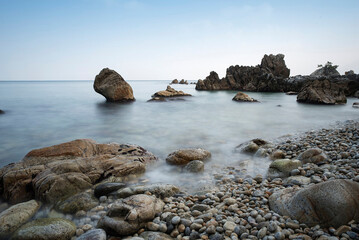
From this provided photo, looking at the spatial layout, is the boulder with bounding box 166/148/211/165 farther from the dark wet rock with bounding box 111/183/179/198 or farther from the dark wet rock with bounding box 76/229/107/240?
the dark wet rock with bounding box 76/229/107/240

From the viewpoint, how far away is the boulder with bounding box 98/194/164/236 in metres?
2.87

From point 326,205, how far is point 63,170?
4616 mm

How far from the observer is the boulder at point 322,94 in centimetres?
2089

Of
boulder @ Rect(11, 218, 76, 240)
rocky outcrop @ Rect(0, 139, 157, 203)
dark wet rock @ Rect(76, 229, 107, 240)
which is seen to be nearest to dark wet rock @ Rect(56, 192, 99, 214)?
rocky outcrop @ Rect(0, 139, 157, 203)

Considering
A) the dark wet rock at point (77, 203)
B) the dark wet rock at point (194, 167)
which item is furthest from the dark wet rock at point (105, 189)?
the dark wet rock at point (194, 167)

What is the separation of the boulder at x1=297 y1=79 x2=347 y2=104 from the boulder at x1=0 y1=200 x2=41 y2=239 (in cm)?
2398

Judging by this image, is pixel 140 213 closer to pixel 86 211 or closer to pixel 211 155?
pixel 86 211

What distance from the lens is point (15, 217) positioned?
3207 millimetres

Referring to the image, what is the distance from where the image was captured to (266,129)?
33.1 feet

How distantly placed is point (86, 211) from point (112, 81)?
16.9 meters

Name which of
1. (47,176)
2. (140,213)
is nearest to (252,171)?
(140,213)

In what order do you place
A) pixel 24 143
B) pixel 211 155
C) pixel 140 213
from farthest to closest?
pixel 24 143
pixel 211 155
pixel 140 213

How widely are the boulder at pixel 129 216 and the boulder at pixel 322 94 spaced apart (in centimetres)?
2285

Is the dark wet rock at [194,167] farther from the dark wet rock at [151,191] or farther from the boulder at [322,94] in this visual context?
the boulder at [322,94]
